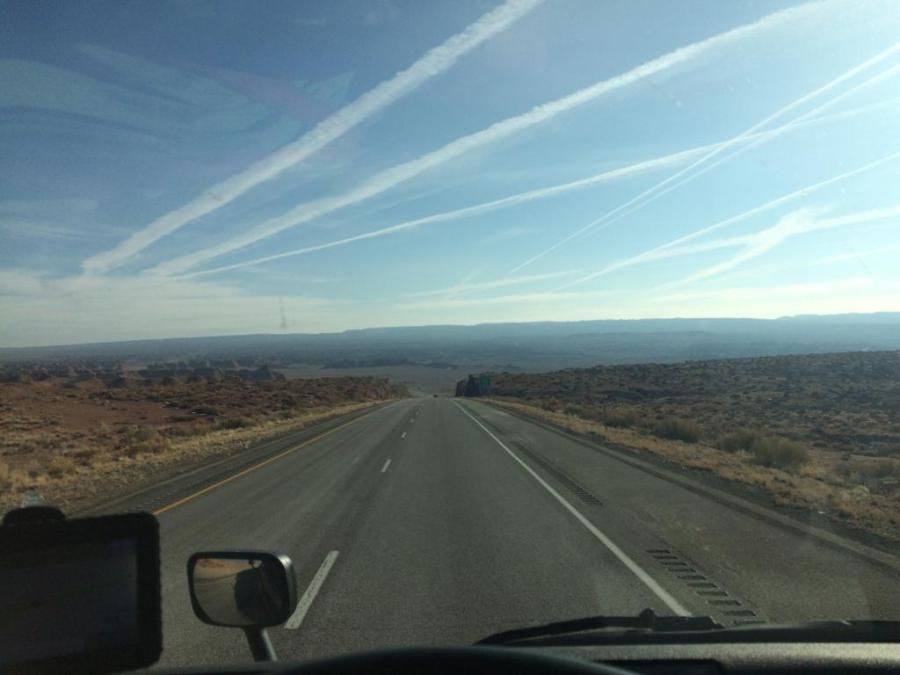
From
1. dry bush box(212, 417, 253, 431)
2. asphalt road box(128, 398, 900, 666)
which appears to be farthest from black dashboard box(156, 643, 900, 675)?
dry bush box(212, 417, 253, 431)

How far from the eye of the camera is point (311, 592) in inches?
292

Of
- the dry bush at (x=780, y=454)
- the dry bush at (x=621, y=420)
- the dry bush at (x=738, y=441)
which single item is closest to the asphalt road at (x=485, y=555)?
the dry bush at (x=780, y=454)

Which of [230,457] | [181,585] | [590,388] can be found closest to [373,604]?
[181,585]

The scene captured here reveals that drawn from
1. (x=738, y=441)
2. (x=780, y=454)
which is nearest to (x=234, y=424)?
(x=738, y=441)

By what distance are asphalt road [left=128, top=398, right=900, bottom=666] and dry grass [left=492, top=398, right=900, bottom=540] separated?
1.72 metres

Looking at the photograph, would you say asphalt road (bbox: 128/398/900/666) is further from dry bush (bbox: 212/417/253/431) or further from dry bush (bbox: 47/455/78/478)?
dry bush (bbox: 212/417/253/431)

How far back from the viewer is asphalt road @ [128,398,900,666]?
6.45 m

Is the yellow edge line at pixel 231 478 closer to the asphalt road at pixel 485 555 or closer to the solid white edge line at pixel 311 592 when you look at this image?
the asphalt road at pixel 485 555

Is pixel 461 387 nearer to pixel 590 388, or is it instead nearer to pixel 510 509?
pixel 590 388

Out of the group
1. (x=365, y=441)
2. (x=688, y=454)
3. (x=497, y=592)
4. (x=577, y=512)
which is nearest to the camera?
(x=497, y=592)

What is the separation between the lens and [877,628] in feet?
14.1

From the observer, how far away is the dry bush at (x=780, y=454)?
2015 cm

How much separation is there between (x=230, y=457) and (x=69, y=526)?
66.2ft

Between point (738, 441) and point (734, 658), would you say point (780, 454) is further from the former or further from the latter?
point (734, 658)
